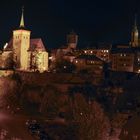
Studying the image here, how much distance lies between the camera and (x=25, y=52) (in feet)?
→ 199

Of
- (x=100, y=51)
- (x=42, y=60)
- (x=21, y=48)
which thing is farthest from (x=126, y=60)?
(x=21, y=48)

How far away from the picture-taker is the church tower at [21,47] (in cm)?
5940

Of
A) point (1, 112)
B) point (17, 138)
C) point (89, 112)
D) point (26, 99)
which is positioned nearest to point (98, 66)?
point (26, 99)

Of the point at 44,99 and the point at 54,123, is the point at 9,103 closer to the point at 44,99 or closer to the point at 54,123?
the point at 44,99

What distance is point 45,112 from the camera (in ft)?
137

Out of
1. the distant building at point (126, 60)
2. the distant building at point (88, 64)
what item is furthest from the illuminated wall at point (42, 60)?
the distant building at point (126, 60)

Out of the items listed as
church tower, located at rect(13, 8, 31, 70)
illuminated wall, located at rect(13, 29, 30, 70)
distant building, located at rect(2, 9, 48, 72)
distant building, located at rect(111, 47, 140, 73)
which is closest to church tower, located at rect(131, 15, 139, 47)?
distant building, located at rect(111, 47, 140, 73)

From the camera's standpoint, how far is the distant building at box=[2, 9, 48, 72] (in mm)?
59438

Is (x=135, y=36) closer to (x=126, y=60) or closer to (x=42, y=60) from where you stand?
(x=126, y=60)

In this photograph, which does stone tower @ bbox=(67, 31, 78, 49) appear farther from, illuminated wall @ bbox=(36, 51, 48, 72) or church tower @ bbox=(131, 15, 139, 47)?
church tower @ bbox=(131, 15, 139, 47)

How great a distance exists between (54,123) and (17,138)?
6.36 meters

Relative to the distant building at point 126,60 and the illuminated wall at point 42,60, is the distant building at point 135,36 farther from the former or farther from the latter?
the illuminated wall at point 42,60

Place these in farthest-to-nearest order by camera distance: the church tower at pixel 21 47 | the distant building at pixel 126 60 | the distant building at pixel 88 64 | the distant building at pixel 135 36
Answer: the distant building at pixel 135 36
the distant building at pixel 126 60
the church tower at pixel 21 47
the distant building at pixel 88 64

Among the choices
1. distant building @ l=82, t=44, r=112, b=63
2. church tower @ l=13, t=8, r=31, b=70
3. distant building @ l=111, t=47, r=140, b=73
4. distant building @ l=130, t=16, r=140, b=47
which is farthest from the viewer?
distant building @ l=130, t=16, r=140, b=47
